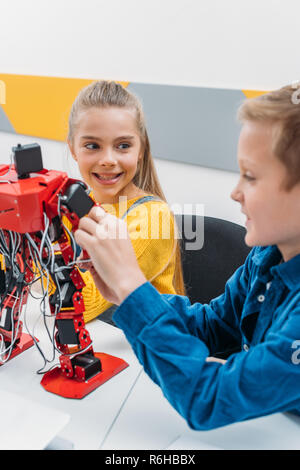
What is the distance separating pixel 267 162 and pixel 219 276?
2.21 ft

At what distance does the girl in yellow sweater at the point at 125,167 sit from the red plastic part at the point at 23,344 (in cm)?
19

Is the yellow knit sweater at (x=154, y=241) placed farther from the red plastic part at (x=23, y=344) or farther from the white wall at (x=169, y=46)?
the white wall at (x=169, y=46)

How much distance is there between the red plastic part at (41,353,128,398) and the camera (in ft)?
2.64

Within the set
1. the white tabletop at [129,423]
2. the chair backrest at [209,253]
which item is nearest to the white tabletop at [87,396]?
the white tabletop at [129,423]

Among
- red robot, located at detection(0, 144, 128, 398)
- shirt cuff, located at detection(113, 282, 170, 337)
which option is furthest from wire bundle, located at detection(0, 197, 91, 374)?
shirt cuff, located at detection(113, 282, 170, 337)

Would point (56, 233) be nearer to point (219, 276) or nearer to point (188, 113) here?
point (219, 276)

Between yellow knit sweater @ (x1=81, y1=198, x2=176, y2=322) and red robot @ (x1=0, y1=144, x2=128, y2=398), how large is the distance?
22 centimetres

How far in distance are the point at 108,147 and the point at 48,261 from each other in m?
0.43

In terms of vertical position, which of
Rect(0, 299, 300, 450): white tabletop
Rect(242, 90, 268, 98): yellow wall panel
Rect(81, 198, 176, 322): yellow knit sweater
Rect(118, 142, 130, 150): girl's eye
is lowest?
Rect(0, 299, 300, 450): white tabletop

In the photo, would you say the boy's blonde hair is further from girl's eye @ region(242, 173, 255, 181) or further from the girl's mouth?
the girl's mouth

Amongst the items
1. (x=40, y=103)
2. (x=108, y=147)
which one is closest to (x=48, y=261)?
(x=108, y=147)

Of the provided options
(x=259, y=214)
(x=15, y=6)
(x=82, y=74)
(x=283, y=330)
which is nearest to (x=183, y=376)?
(x=283, y=330)

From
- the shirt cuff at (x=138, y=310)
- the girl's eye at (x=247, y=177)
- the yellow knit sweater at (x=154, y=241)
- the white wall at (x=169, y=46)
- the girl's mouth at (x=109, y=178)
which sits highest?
the white wall at (x=169, y=46)

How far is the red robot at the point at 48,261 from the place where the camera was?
0.73 meters
